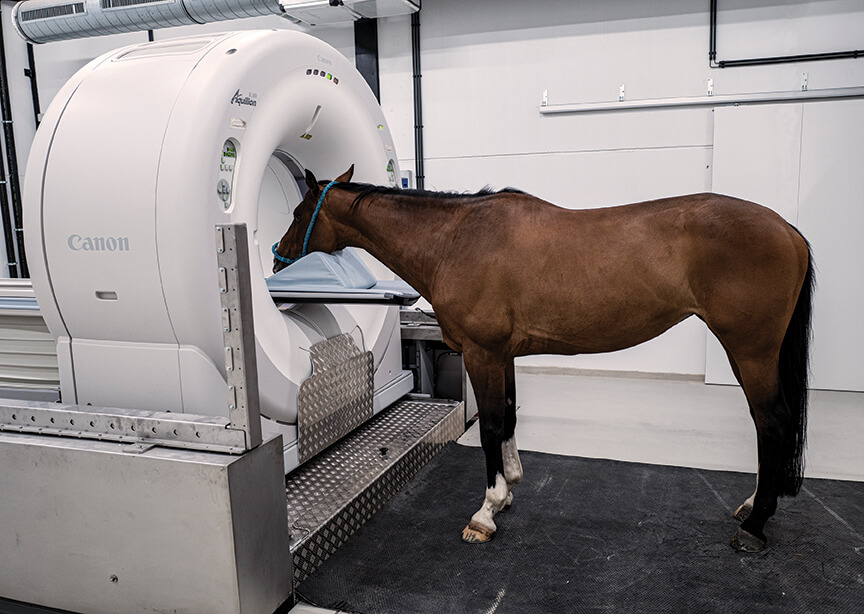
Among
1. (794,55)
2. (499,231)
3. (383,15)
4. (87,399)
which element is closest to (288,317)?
(87,399)

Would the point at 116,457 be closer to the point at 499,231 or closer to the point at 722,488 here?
the point at 499,231

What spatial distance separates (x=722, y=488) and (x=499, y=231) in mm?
1652

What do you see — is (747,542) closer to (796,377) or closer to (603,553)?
(603,553)

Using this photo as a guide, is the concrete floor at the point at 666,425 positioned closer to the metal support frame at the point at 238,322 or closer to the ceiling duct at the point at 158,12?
the metal support frame at the point at 238,322

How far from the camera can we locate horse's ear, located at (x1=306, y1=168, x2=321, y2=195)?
2.71m

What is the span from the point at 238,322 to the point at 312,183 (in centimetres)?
110

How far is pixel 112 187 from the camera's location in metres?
2.22

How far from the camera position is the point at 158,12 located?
5.27 meters

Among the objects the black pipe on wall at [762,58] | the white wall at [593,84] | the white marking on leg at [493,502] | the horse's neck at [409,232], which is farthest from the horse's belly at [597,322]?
the black pipe on wall at [762,58]

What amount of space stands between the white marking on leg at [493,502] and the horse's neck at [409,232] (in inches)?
33.2

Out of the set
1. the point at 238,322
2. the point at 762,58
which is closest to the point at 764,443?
the point at 238,322

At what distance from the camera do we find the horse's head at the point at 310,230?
9.11 feet

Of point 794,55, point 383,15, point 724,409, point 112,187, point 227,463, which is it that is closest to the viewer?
point 227,463

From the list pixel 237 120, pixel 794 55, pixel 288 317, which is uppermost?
pixel 794 55
